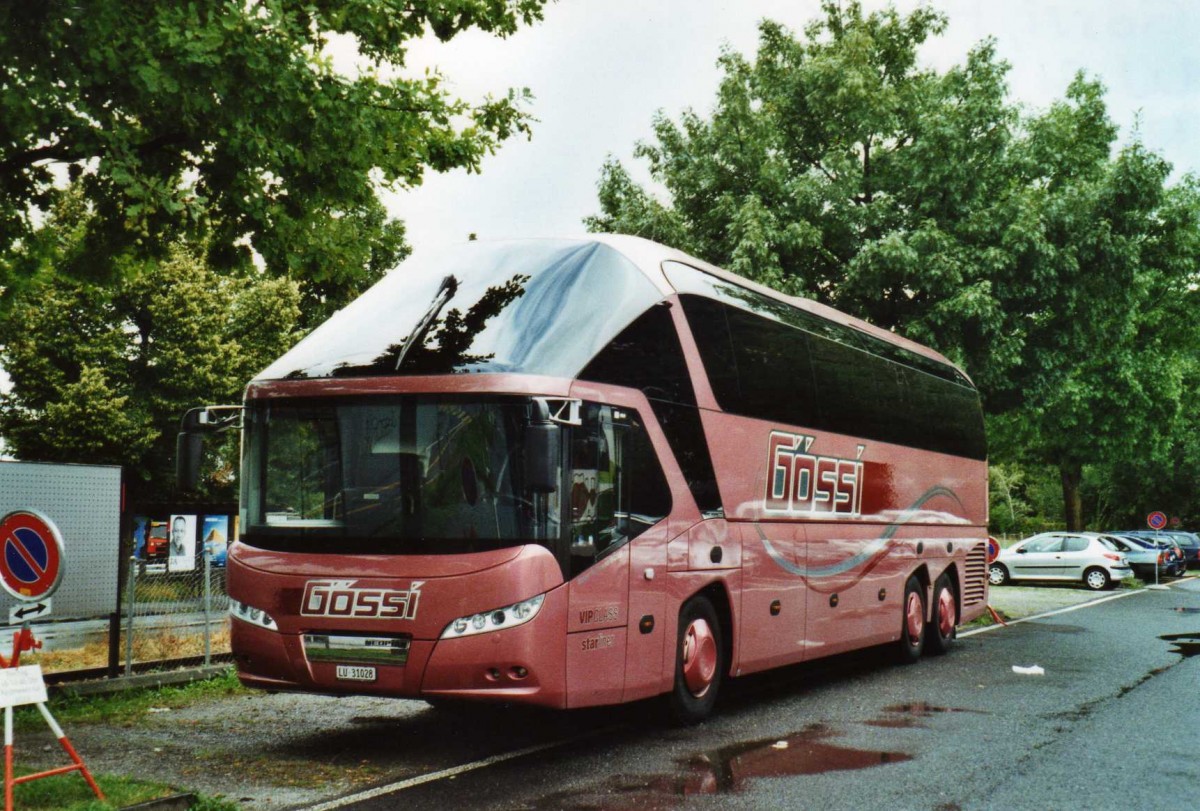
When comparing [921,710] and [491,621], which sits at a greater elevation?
[491,621]

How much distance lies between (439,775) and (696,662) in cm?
270

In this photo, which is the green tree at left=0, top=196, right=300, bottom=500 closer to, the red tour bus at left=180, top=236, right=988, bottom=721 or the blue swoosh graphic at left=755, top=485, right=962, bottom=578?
the blue swoosh graphic at left=755, top=485, right=962, bottom=578

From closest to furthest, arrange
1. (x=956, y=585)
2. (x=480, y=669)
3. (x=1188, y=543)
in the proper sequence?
1. (x=480, y=669)
2. (x=956, y=585)
3. (x=1188, y=543)

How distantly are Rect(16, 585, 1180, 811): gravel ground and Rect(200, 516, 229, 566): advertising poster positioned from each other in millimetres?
2832

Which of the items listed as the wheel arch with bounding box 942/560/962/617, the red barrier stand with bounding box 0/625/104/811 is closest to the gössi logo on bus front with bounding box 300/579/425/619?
the red barrier stand with bounding box 0/625/104/811

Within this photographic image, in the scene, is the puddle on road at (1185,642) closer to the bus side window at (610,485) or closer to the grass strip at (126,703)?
the bus side window at (610,485)

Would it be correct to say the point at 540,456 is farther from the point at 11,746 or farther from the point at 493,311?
the point at 11,746

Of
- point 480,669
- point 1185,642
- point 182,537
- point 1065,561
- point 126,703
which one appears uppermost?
point 182,537

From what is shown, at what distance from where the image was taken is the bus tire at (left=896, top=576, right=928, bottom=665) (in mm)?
14773

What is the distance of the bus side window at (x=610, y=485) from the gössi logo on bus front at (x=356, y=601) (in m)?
1.13

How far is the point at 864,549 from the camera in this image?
13.2m

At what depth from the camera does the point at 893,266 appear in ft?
61.7

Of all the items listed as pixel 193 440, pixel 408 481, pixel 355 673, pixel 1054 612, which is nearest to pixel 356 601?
pixel 355 673

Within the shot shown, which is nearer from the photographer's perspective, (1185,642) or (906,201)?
(1185,642)
